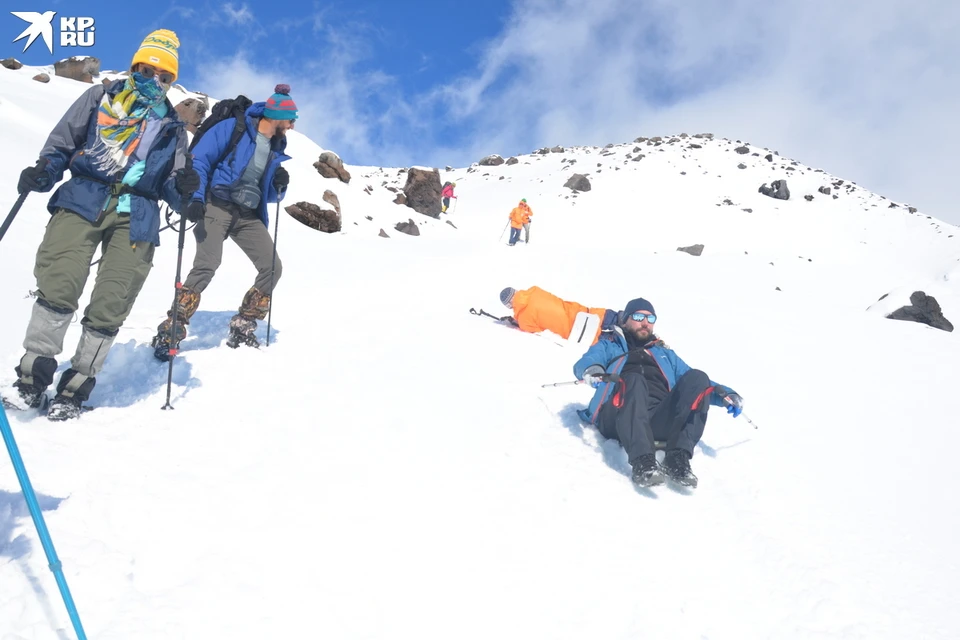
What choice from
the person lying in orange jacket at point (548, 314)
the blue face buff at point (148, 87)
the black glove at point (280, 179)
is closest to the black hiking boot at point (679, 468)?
the person lying in orange jacket at point (548, 314)

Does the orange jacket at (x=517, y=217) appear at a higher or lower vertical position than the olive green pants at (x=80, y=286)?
higher

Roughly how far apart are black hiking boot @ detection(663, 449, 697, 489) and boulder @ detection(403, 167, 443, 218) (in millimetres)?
21456

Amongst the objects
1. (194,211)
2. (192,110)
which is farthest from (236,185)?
(192,110)

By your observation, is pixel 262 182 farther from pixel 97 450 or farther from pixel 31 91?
pixel 31 91

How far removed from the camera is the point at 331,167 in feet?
62.6

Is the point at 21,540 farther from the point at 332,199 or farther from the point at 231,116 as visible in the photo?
the point at 332,199

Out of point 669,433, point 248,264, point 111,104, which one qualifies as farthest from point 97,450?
point 248,264

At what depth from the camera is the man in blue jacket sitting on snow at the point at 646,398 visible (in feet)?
13.1

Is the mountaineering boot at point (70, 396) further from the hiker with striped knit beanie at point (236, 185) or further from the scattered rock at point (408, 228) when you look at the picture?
the scattered rock at point (408, 228)

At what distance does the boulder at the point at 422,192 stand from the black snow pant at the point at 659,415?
2104 centimetres

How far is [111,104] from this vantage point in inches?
138

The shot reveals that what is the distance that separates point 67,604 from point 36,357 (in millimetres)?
2125

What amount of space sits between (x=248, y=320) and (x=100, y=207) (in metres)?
2.09

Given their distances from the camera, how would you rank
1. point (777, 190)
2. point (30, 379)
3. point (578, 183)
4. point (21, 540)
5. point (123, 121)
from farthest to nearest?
point (777, 190)
point (578, 183)
point (123, 121)
point (30, 379)
point (21, 540)
